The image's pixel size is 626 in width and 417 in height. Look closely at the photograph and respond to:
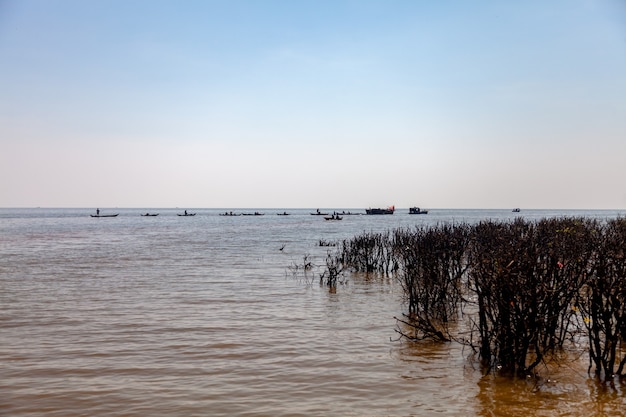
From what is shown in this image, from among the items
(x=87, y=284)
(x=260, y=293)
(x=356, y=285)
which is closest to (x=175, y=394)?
(x=260, y=293)

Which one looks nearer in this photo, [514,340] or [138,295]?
[514,340]

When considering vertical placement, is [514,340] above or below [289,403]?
above

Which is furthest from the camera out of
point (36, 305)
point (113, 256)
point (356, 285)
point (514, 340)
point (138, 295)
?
point (113, 256)

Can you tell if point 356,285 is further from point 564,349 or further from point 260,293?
point 564,349

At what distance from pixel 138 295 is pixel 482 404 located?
1071cm

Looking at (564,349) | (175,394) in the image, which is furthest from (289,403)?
(564,349)

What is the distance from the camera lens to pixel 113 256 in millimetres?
26359

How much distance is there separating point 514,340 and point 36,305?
36.8 feet

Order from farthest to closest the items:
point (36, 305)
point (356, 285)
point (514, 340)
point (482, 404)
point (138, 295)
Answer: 1. point (356, 285)
2. point (138, 295)
3. point (36, 305)
4. point (514, 340)
5. point (482, 404)

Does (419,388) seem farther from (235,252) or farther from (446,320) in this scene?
(235,252)

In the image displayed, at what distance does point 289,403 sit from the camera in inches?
238

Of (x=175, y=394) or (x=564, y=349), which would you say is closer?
(x=175, y=394)

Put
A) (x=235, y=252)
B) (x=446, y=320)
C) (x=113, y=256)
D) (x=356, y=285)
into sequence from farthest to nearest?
(x=235, y=252) < (x=113, y=256) < (x=356, y=285) < (x=446, y=320)

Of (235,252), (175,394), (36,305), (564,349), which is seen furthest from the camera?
(235,252)
